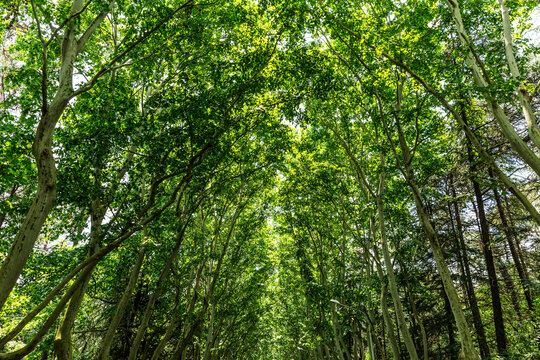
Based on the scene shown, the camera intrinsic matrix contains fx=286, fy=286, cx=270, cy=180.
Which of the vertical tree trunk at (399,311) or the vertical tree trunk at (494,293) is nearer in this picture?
the vertical tree trunk at (399,311)

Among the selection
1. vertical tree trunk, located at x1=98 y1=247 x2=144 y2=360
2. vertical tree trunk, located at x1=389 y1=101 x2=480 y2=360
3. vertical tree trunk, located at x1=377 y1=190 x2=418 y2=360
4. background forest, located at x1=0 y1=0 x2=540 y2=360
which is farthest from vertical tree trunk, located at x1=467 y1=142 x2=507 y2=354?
vertical tree trunk, located at x1=98 y1=247 x2=144 y2=360

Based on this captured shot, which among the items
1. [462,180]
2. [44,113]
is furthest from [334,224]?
[44,113]

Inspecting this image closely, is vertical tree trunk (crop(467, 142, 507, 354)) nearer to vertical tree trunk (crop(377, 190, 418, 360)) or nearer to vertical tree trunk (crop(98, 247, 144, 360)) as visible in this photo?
vertical tree trunk (crop(377, 190, 418, 360))

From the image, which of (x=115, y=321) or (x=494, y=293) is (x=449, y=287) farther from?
(x=494, y=293)

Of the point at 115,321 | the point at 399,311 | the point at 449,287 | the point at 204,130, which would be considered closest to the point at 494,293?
the point at 399,311

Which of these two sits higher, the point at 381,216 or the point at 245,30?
the point at 245,30

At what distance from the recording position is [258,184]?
13148mm

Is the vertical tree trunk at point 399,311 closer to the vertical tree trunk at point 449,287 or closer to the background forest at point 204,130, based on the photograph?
the background forest at point 204,130

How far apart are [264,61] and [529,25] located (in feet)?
25.3

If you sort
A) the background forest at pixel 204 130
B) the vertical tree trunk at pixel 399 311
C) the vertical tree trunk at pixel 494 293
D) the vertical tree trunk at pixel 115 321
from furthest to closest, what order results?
the vertical tree trunk at pixel 494 293
the vertical tree trunk at pixel 399 311
the vertical tree trunk at pixel 115 321
the background forest at pixel 204 130

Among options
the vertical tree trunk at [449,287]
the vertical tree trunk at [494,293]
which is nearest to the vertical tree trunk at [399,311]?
the vertical tree trunk at [449,287]

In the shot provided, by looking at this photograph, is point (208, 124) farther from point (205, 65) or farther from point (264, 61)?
point (205, 65)

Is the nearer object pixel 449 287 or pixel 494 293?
pixel 449 287

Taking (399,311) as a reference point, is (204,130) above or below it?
above
